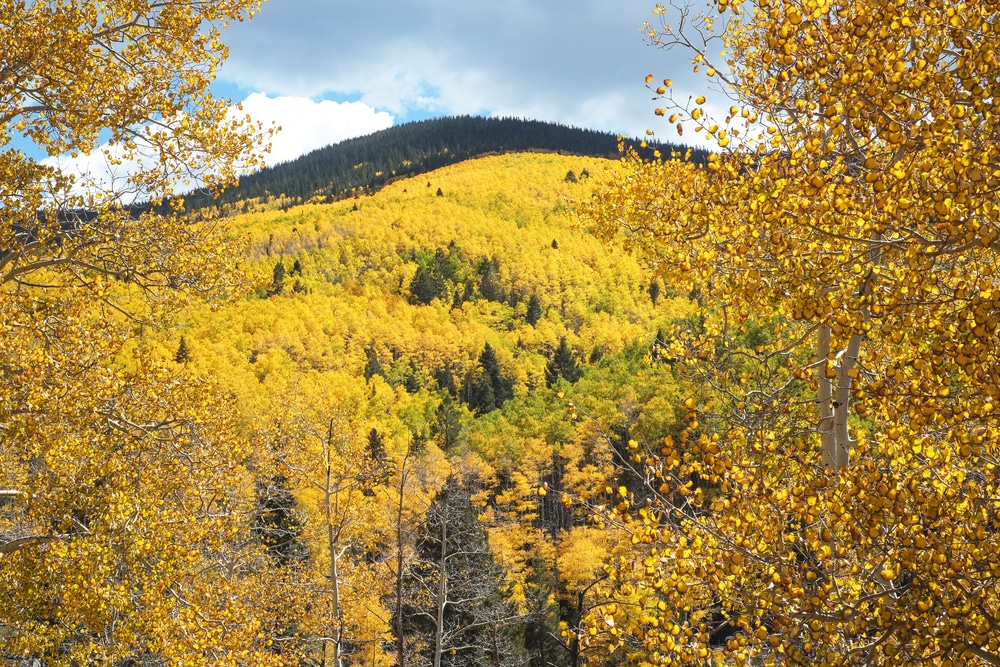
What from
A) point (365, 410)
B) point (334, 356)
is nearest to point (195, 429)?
point (365, 410)

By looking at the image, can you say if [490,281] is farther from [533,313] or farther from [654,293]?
[654,293]

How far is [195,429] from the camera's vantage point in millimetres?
7305

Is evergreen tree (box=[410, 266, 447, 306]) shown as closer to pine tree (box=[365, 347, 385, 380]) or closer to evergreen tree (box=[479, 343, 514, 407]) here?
pine tree (box=[365, 347, 385, 380])

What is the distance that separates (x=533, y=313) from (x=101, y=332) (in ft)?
339

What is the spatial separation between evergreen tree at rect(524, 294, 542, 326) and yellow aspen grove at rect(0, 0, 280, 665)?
100 m

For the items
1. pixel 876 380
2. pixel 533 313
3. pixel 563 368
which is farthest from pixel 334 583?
pixel 533 313

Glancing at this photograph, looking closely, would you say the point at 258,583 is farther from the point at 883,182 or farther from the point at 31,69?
the point at 883,182

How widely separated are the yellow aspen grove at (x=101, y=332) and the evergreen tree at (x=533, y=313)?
10044 centimetres

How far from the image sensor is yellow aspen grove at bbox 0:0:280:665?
5910 mm

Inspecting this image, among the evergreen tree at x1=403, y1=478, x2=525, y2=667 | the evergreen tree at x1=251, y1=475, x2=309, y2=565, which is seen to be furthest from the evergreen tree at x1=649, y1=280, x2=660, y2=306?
the evergreen tree at x1=251, y1=475, x2=309, y2=565

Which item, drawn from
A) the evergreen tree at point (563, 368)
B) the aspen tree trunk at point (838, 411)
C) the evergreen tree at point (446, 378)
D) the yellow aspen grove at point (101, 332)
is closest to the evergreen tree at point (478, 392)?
the evergreen tree at point (446, 378)

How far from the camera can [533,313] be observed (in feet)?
358

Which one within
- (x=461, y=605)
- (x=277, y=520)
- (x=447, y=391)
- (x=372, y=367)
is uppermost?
(x=372, y=367)

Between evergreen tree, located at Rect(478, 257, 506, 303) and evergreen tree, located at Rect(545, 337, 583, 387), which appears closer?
evergreen tree, located at Rect(545, 337, 583, 387)
